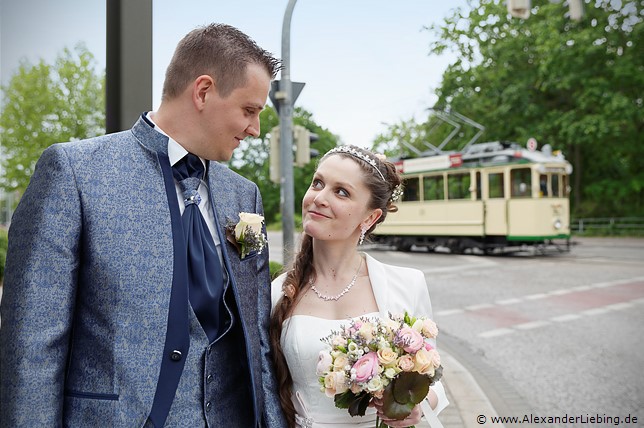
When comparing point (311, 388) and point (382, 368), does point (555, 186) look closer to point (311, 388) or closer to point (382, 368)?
point (311, 388)

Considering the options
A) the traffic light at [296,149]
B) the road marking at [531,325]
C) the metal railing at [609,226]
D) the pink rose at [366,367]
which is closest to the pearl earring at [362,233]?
the pink rose at [366,367]

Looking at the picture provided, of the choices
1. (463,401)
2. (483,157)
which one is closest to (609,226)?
(483,157)

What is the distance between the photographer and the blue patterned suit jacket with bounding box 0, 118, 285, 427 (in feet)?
4.97

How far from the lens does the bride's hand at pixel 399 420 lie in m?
1.92

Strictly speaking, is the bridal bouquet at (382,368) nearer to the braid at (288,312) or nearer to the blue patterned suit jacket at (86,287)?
the braid at (288,312)

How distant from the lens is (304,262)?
2.55 m

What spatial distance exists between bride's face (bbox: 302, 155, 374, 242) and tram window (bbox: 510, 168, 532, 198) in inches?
623

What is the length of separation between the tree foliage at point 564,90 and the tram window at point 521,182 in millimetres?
5163

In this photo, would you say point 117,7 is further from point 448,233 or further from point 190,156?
point 448,233

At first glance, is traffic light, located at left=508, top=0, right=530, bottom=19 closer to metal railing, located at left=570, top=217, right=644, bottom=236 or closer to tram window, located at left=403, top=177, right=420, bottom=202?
tram window, located at left=403, top=177, right=420, bottom=202

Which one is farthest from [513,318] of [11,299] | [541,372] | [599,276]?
[11,299]

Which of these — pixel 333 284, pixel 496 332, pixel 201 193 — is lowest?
pixel 496 332

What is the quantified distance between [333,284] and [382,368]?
61 cm

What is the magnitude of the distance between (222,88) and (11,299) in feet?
2.71
